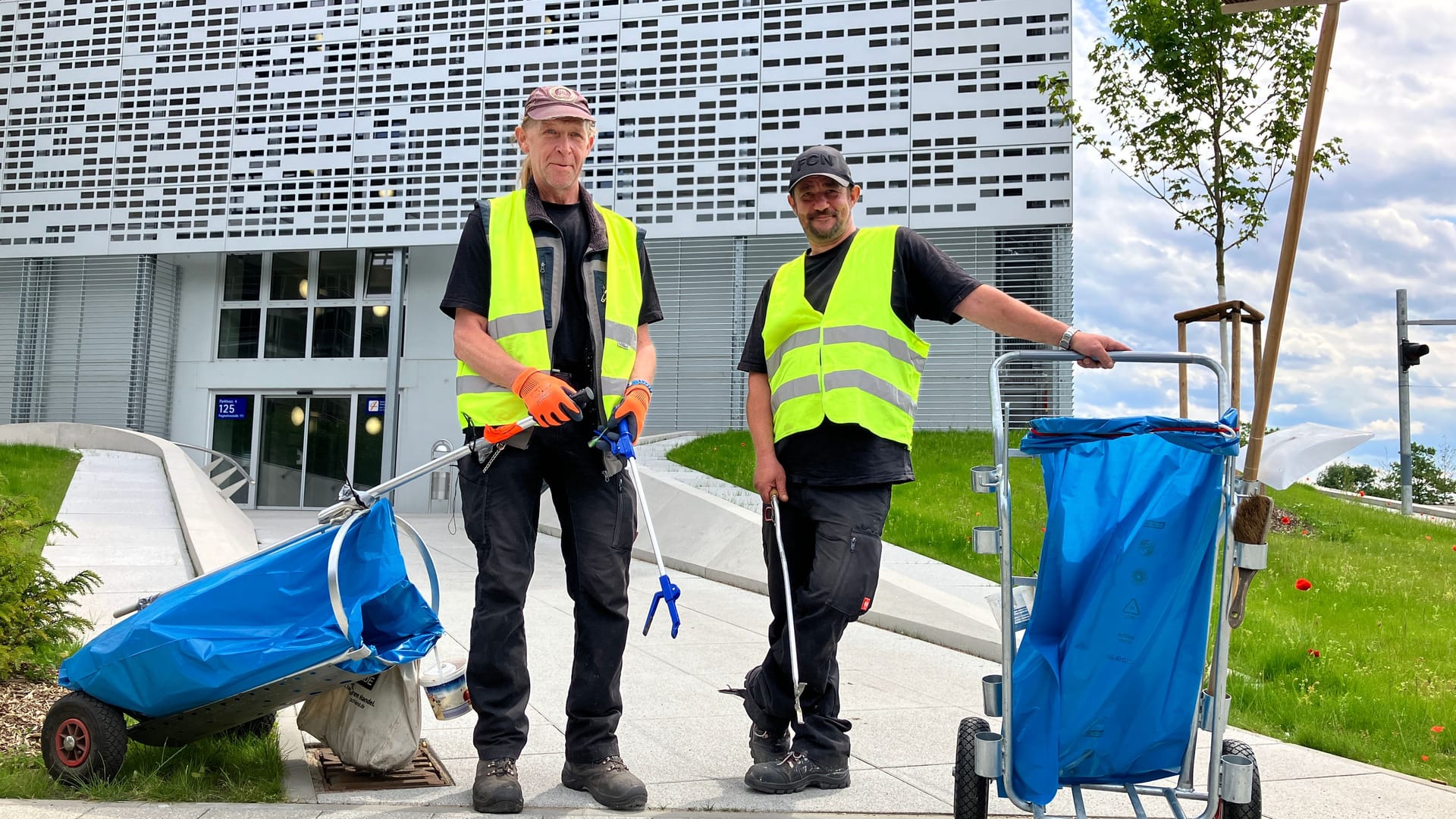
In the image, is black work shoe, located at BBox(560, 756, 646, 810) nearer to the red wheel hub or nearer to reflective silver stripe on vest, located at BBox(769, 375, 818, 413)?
reflective silver stripe on vest, located at BBox(769, 375, 818, 413)

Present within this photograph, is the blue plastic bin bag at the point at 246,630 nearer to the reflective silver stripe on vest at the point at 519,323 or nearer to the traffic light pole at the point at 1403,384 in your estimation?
the reflective silver stripe on vest at the point at 519,323

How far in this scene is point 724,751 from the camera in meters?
3.84

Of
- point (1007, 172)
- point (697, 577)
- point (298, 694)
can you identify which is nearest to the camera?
point (298, 694)

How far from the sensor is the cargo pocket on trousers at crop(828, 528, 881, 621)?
10.5ft

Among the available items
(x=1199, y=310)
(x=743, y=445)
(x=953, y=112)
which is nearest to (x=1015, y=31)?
(x=953, y=112)

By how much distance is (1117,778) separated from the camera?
251 centimetres

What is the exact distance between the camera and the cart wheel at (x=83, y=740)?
3057 millimetres

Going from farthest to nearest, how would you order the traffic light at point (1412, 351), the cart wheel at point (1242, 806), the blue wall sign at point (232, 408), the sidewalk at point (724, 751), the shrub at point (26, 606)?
the blue wall sign at point (232, 408), the traffic light at point (1412, 351), the shrub at point (26, 606), the sidewalk at point (724, 751), the cart wheel at point (1242, 806)

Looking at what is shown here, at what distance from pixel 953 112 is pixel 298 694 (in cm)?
1629

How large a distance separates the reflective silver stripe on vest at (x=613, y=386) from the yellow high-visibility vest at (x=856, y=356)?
0.52 metres

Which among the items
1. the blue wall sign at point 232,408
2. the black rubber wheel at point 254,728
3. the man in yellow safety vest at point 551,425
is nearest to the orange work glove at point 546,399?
the man in yellow safety vest at point 551,425

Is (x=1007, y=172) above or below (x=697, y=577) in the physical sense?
above

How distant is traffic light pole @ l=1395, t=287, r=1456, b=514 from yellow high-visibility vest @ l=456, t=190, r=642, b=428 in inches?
670

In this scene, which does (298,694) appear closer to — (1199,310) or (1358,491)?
(1199,310)
